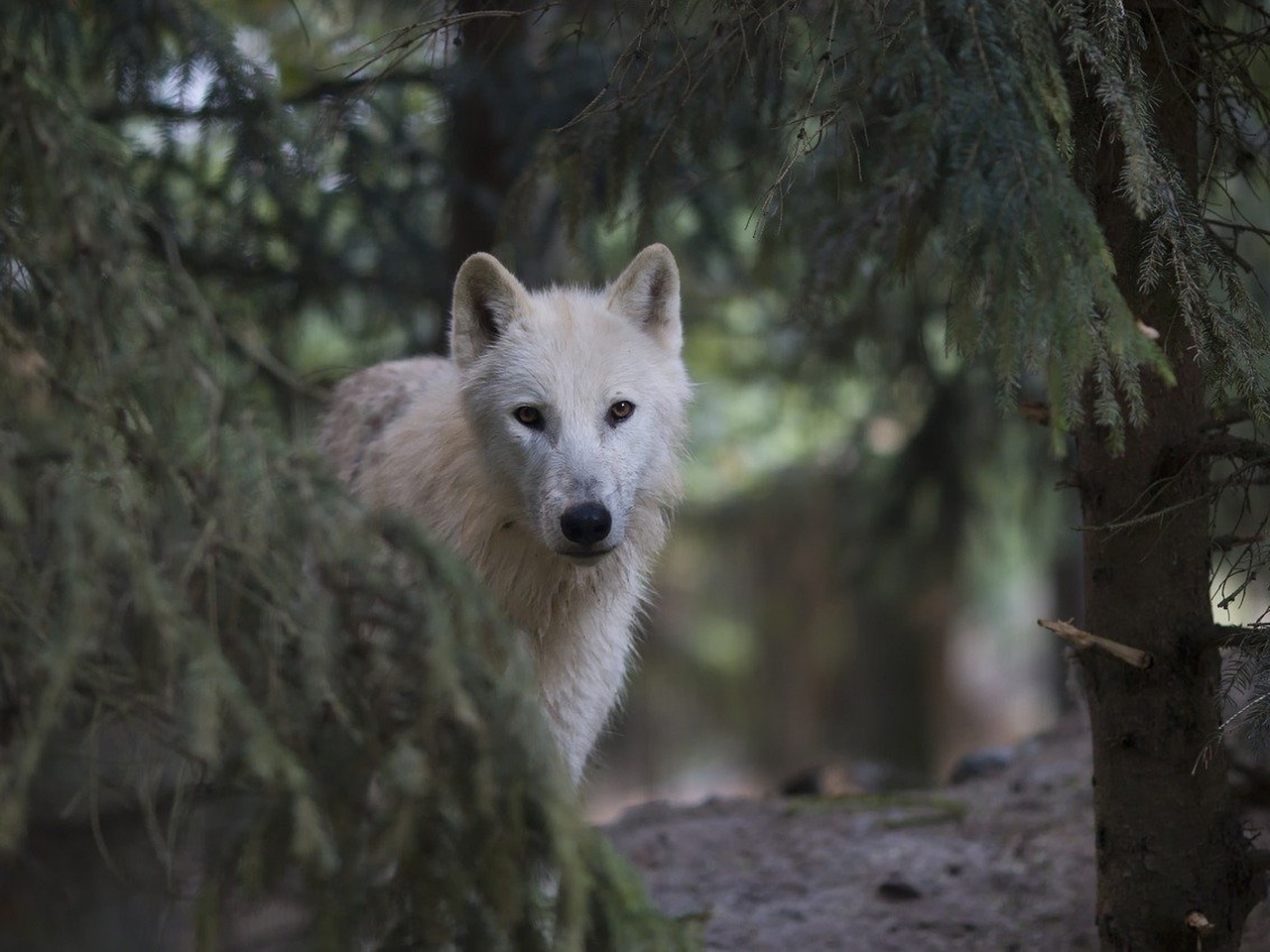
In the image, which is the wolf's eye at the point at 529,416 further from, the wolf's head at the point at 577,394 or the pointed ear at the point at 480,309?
the pointed ear at the point at 480,309

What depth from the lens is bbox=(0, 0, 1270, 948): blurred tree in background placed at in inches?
102

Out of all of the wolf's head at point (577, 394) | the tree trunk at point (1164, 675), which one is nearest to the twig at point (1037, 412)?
the tree trunk at point (1164, 675)

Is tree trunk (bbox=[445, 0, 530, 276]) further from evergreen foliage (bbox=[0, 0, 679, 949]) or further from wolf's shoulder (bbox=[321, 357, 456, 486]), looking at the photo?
evergreen foliage (bbox=[0, 0, 679, 949])

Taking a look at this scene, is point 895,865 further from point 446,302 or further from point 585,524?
point 446,302

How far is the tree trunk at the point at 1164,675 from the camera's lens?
14.1ft

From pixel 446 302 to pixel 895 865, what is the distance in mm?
4551

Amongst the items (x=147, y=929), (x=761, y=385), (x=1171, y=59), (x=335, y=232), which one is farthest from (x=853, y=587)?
(x=147, y=929)

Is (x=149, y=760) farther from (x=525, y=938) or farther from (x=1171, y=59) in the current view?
(x=1171, y=59)

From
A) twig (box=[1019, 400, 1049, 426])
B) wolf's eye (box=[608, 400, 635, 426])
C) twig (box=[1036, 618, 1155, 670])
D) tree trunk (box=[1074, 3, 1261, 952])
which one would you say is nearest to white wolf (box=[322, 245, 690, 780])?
wolf's eye (box=[608, 400, 635, 426])

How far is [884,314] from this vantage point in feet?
30.9

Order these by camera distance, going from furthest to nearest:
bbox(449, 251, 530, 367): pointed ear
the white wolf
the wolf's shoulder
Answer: the wolf's shoulder < bbox(449, 251, 530, 367): pointed ear < the white wolf

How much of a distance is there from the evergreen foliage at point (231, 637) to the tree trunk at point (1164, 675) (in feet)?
7.94

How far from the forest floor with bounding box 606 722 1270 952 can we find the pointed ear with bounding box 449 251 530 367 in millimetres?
2903

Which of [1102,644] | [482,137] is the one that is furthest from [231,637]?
[482,137]
